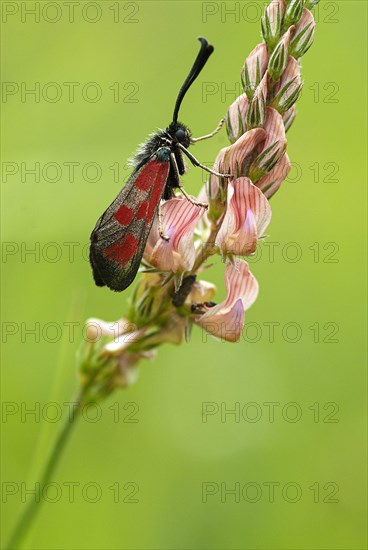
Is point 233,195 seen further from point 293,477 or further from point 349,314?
point 349,314

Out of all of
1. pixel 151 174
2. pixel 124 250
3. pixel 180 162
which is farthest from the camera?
pixel 180 162

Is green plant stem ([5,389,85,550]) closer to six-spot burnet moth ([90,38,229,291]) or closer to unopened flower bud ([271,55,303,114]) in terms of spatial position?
six-spot burnet moth ([90,38,229,291])

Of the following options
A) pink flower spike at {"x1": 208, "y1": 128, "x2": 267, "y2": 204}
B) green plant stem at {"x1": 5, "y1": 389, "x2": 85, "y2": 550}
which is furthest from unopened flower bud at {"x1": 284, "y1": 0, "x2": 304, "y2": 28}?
green plant stem at {"x1": 5, "y1": 389, "x2": 85, "y2": 550}

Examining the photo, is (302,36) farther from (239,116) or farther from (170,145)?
(170,145)

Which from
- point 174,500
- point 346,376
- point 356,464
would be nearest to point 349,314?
point 346,376

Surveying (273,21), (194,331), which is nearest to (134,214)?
(273,21)

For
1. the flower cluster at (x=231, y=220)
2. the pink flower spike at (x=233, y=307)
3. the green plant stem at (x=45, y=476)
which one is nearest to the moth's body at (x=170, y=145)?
the flower cluster at (x=231, y=220)
